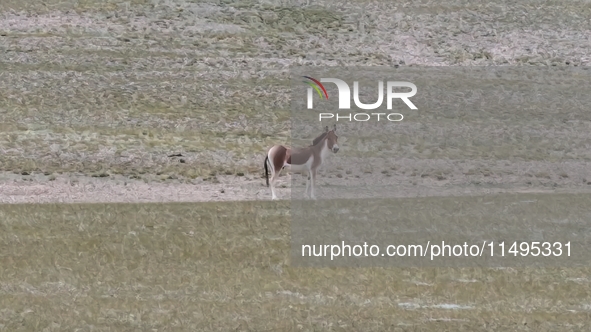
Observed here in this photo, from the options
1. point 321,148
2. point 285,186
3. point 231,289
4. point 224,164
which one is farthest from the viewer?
point 224,164

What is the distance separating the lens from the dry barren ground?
1589 centimetres

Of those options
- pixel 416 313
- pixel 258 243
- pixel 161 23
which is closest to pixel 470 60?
pixel 161 23

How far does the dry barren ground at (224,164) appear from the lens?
15.9m

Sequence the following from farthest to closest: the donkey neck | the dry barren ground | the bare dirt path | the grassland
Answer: the bare dirt path < the donkey neck < the dry barren ground < the grassland

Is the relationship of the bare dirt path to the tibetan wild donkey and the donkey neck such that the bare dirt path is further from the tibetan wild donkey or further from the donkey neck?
the donkey neck

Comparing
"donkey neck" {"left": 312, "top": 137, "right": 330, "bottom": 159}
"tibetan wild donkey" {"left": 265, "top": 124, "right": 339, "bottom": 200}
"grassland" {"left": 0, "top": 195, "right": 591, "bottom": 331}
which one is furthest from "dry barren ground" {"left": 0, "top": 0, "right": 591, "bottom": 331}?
"donkey neck" {"left": 312, "top": 137, "right": 330, "bottom": 159}

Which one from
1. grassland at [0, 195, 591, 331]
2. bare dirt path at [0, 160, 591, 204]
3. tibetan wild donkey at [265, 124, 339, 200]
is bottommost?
bare dirt path at [0, 160, 591, 204]

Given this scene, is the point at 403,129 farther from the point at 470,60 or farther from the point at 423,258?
the point at 423,258

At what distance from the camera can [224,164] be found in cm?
3506

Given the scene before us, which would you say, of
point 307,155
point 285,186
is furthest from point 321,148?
point 285,186

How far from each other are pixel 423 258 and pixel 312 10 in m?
29.7

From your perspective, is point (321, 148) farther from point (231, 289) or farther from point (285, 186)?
point (231, 289)

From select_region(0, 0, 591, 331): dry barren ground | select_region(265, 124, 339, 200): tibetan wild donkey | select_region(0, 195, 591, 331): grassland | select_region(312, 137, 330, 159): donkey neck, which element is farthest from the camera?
select_region(312, 137, 330, 159): donkey neck

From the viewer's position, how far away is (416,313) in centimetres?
1553
